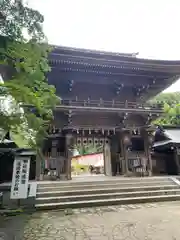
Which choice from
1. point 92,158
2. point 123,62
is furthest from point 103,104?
point 92,158

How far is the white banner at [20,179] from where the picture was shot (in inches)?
224

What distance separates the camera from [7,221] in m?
4.52

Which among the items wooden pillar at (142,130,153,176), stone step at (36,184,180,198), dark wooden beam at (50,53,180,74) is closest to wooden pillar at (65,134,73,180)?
stone step at (36,184,180,198)

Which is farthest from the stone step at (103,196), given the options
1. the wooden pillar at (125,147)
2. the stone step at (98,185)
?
the wooden pillar at (125,147)

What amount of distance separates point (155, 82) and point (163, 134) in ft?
12.3

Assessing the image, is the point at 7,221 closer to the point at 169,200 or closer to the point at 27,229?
the point at 27,229

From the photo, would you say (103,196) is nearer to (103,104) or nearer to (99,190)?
(99,190)

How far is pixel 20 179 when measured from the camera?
5.92 meters

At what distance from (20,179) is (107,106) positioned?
5869mm

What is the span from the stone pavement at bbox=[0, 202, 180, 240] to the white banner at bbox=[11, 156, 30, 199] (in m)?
0.81

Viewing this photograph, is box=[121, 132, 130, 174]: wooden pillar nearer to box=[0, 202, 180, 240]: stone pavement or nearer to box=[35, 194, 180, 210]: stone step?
box=[35, 194, 180, 210]: stone step

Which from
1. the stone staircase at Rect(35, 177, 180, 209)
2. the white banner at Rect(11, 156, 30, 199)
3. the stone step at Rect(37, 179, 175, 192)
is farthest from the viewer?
the stone step at Rect(37, 179, 175, 192)

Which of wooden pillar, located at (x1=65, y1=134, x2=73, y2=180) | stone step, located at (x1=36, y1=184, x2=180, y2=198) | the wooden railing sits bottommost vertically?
stone step, located at (x1=36, y1=184, x2=180, y2=198)

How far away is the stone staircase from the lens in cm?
614
